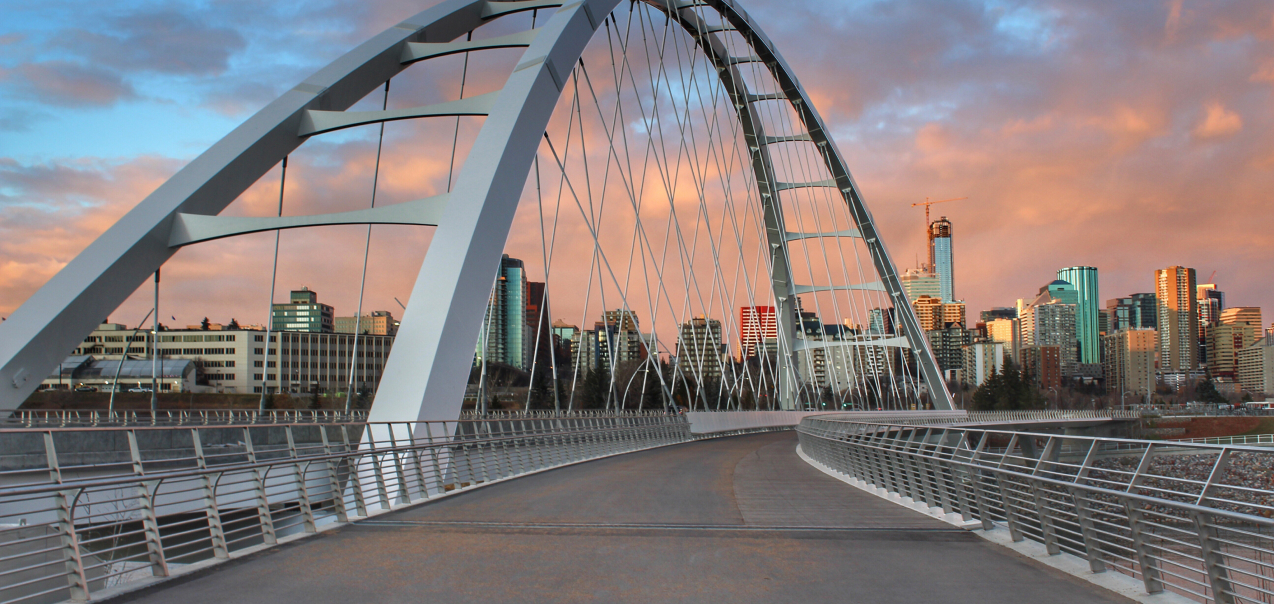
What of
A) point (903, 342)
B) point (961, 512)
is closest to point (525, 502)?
point (961, 512)

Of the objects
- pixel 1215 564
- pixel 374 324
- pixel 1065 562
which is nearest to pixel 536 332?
pixel 374 324

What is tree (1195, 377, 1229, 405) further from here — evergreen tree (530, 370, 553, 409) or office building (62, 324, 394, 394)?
office building (62, 324, 394, 394)

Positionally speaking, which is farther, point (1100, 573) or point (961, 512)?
point (961, 512)

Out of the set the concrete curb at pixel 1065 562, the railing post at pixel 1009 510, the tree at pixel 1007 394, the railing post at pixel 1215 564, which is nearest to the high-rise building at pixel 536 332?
the concrete curb at pixel 1065 562

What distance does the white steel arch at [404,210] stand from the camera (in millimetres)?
15633

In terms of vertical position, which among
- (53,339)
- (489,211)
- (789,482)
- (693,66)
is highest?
(693,66)

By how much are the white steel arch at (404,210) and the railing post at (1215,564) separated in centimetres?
1193

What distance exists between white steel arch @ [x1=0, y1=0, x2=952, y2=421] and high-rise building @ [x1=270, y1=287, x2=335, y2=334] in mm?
4309

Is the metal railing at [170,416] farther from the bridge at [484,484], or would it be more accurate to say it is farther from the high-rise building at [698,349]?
the high-rise building at [698,349]

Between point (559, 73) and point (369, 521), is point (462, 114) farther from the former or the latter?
point (369, 521)

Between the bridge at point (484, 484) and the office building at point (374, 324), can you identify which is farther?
the office building at point (374, 324)

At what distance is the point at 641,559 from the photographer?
7895mm

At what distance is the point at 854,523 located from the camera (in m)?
10.5

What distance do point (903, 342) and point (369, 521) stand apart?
5178cm
